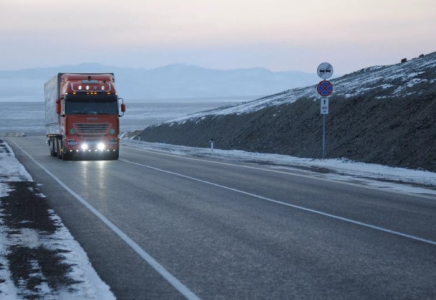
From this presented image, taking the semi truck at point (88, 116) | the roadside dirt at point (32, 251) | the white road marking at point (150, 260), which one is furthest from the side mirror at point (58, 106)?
the white road marking at point (150, 260)

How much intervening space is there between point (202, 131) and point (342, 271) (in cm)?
4150

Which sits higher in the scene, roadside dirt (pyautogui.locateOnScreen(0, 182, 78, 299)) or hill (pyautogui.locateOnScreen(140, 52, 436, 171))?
hill (pyautogui.locateOnScreen(140, 52, 436, 171))

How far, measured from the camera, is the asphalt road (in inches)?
248

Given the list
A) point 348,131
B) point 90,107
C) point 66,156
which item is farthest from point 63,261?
point 348,131

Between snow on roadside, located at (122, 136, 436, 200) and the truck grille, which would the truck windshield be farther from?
snow on roadside, located at (122, 136, 436, 200)

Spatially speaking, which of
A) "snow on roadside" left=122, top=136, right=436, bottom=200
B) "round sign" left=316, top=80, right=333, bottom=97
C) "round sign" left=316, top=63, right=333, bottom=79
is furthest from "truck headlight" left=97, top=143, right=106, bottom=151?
"round sign" left=316, top=63, right=333, bottom=79

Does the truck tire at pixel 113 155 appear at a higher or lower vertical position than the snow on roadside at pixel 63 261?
higher

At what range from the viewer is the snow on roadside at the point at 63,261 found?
5.98 metres

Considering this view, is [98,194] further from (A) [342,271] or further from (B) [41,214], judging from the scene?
(A) [342,271]

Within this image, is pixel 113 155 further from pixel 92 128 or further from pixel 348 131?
pixel 348 131

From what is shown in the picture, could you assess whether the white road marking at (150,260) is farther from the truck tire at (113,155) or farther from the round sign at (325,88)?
the truck tire at (113,155)

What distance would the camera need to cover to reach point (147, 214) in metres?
11.3

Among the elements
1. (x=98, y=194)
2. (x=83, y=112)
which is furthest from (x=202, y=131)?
(x=98, y=194)

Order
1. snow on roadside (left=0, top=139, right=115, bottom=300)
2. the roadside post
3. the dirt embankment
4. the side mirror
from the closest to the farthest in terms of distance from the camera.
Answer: snow on roadside (left=0, top=139, right=115, bottom=300) < the dirt embankment < the roadside post < the side mirror
